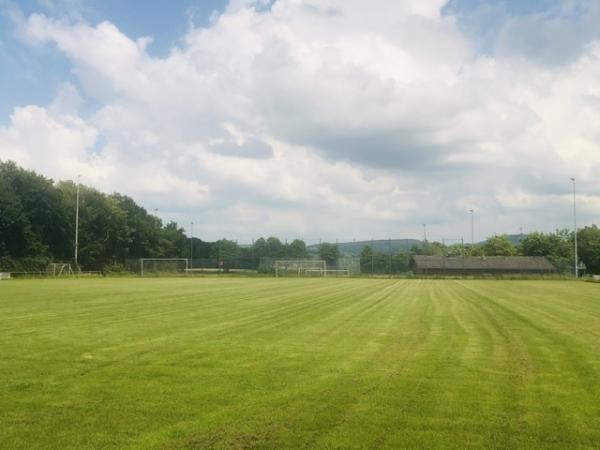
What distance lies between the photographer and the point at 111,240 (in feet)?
252

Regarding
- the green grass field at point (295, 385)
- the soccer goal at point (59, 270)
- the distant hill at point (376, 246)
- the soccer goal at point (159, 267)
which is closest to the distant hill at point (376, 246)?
the distant hill at point (376, 246)

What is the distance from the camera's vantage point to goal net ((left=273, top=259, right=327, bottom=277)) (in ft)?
211

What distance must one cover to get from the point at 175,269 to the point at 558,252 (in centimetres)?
6093

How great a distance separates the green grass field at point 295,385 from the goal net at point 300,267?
5084cm

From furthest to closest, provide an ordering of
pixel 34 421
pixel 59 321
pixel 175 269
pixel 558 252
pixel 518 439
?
1. pixel 558 252
2. pixel 175 269
3. pixel 59 321
4. pixel 34 421
5. pixel 518 439

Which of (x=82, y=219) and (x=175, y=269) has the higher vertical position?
(x=82, y=219)

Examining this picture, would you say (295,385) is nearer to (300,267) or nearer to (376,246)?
(300,267)

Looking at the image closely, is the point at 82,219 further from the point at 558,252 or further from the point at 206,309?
the point at 558,252

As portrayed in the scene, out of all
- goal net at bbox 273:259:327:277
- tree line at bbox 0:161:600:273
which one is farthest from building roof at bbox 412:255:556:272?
goal net at bbox 273:259:327:277

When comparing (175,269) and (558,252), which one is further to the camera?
(558,252)

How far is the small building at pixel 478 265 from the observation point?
226 ft

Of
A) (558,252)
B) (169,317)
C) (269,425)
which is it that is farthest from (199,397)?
(558,252)

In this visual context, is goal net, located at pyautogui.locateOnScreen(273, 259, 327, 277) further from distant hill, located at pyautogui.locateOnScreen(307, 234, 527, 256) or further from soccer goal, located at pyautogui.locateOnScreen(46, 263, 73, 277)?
soccer goal, located at pyautogui.locateOnScreen(46, 263, 73, 277)

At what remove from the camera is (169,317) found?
47.4 feet
